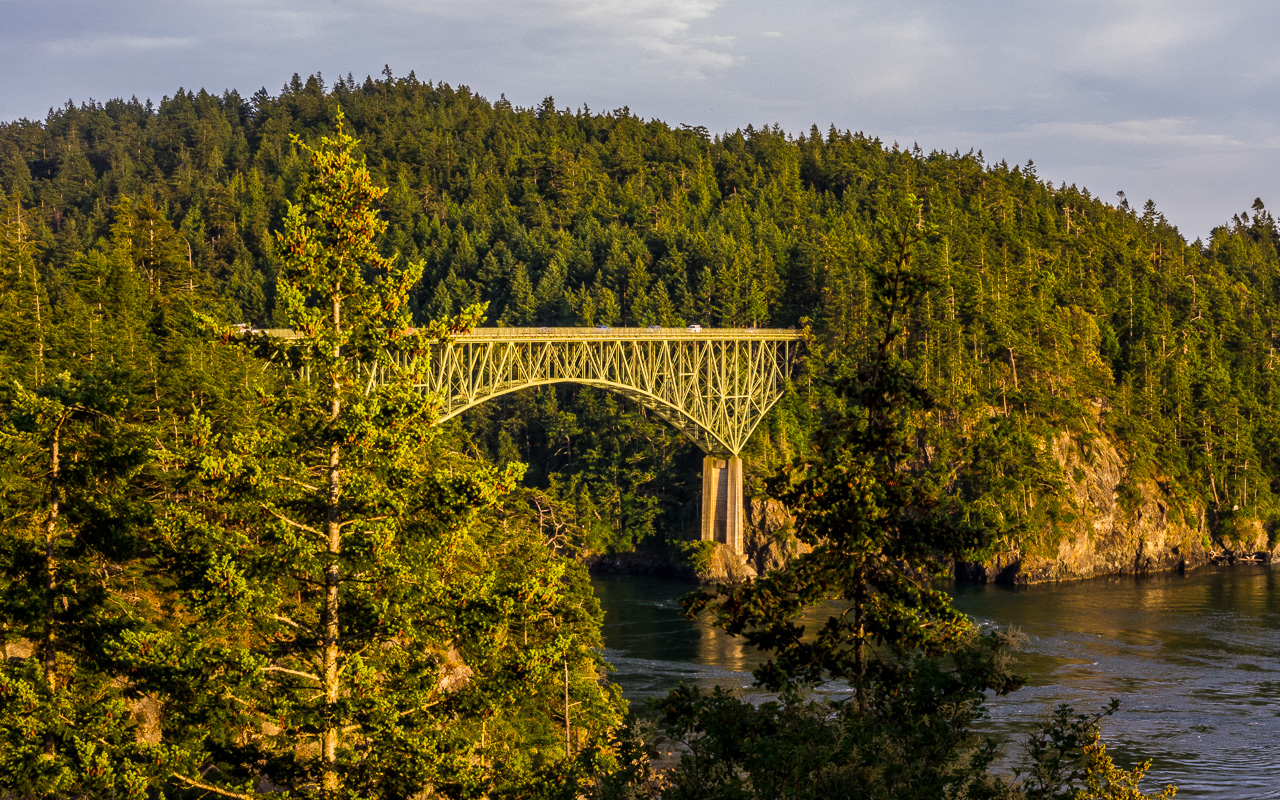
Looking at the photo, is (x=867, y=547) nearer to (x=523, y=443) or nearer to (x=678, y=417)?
(x=678, y=417)

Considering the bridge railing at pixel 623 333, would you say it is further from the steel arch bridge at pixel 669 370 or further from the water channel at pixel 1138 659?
the water channel at pixel 1138 659

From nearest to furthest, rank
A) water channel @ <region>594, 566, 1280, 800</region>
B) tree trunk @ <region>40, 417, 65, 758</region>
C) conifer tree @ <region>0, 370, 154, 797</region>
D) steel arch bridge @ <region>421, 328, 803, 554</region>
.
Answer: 1. conifer tree @ <region>0, 370, 154, 797</region>
2. tree trunk @ <region>40, 417, 65, 758</region>
3. water channel @ <region>594, 566, 1280, 800</region>
4. steel arch bridge @ <region>421, 328, 803, 554</region>

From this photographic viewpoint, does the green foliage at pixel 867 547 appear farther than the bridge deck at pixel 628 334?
No

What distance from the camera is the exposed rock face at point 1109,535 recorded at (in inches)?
2680

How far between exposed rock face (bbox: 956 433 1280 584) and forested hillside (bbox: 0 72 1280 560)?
0.61 m

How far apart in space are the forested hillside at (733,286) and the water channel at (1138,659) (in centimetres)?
689

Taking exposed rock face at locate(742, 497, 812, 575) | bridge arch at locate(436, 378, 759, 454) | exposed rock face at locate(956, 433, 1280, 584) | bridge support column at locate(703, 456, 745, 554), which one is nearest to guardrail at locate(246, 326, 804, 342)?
bridge arch at locate(436, 378, 759, 454)

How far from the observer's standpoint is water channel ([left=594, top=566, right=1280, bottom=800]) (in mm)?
35250

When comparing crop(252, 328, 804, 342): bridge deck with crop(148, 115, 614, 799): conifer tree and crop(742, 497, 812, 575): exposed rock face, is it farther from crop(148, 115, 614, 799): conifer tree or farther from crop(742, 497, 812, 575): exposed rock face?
crop(148, 115, 614, 799): conifer tree

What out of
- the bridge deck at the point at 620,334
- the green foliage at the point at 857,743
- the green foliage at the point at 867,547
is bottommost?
the green foliage at the point at 857,743

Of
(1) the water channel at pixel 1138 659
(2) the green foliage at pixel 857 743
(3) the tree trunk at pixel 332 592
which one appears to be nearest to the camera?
(2) the green foliage at pixel 857 743

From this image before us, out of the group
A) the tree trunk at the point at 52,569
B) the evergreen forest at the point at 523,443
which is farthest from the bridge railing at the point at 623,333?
the tree trunk at the point at 52,569

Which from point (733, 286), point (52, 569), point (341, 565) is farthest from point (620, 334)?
point (341, 565)

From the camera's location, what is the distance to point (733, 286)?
83.8 metres
